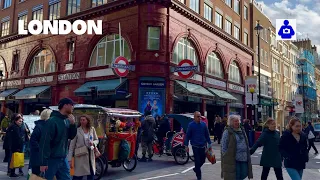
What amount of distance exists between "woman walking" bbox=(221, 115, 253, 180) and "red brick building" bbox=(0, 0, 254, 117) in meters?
14.8

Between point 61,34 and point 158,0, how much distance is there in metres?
10.7

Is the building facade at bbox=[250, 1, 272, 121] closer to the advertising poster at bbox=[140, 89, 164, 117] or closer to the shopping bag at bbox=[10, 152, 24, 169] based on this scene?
the advertising poster at bbox=[140, 89, 164, 117]

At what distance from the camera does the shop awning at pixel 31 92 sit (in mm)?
26969

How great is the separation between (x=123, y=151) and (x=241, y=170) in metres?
4.37

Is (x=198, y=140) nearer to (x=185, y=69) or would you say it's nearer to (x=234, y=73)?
(x=185, y=69)

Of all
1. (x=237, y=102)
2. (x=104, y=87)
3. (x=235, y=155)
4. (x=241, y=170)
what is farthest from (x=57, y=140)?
(x=237, y=102)

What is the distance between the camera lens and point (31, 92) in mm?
27984

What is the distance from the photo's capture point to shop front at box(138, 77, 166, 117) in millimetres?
20594

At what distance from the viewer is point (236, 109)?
33.8 m

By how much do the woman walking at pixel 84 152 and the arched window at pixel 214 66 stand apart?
21.2 m

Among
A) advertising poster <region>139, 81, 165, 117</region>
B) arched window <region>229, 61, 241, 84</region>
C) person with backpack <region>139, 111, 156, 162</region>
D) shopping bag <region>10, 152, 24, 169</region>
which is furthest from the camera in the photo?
arched window <region>229, 61, 241, 84</region>

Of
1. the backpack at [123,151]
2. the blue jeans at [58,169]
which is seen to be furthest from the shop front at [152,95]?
the blue jeans at [58,169]

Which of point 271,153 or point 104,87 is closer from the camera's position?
point 271,153

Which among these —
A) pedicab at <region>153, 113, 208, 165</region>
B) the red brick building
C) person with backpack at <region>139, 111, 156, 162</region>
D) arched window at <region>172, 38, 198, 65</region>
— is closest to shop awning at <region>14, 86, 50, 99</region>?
the red brick building
